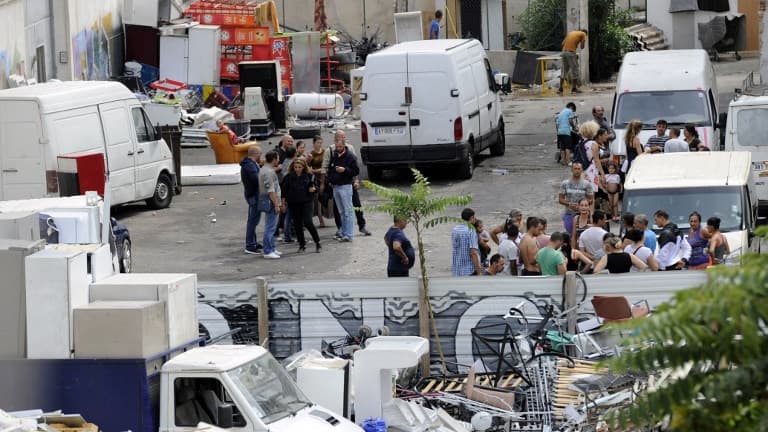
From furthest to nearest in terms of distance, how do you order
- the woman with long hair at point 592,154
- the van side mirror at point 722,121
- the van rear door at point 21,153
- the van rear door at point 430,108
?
the van rear door at point 430,108
the van side mirror at point 722,121
the van rear door at point 21,153
the woman with long hair at point 592,154

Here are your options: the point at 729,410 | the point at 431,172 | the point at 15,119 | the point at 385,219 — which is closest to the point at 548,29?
the point at 431,172

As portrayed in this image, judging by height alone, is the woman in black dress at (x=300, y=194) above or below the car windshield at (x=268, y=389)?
above

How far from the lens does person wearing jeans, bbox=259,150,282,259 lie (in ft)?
60.2

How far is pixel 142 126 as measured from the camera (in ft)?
71.7

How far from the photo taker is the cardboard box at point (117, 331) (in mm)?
10719

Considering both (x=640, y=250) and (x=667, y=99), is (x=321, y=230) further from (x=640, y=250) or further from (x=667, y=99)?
(x=640, y=250)

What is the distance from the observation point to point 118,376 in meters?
10.6

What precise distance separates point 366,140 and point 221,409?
14.2m

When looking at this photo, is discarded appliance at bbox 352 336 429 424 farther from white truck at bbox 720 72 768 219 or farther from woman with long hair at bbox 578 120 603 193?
white truck at bbox 720 72 768 219

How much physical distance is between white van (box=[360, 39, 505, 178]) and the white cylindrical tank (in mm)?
7331

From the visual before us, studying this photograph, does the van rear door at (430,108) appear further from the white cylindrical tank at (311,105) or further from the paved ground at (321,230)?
the white cylindrical tank at (311,105)

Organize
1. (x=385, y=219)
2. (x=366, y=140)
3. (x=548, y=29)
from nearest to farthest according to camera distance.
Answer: (x=385, y=219) < (x=366, y=140) < (x=548, y=29)

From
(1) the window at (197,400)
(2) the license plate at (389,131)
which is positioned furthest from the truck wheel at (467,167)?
(1) the window at (197,400)

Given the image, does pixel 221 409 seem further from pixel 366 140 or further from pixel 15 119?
pixel 366 140
